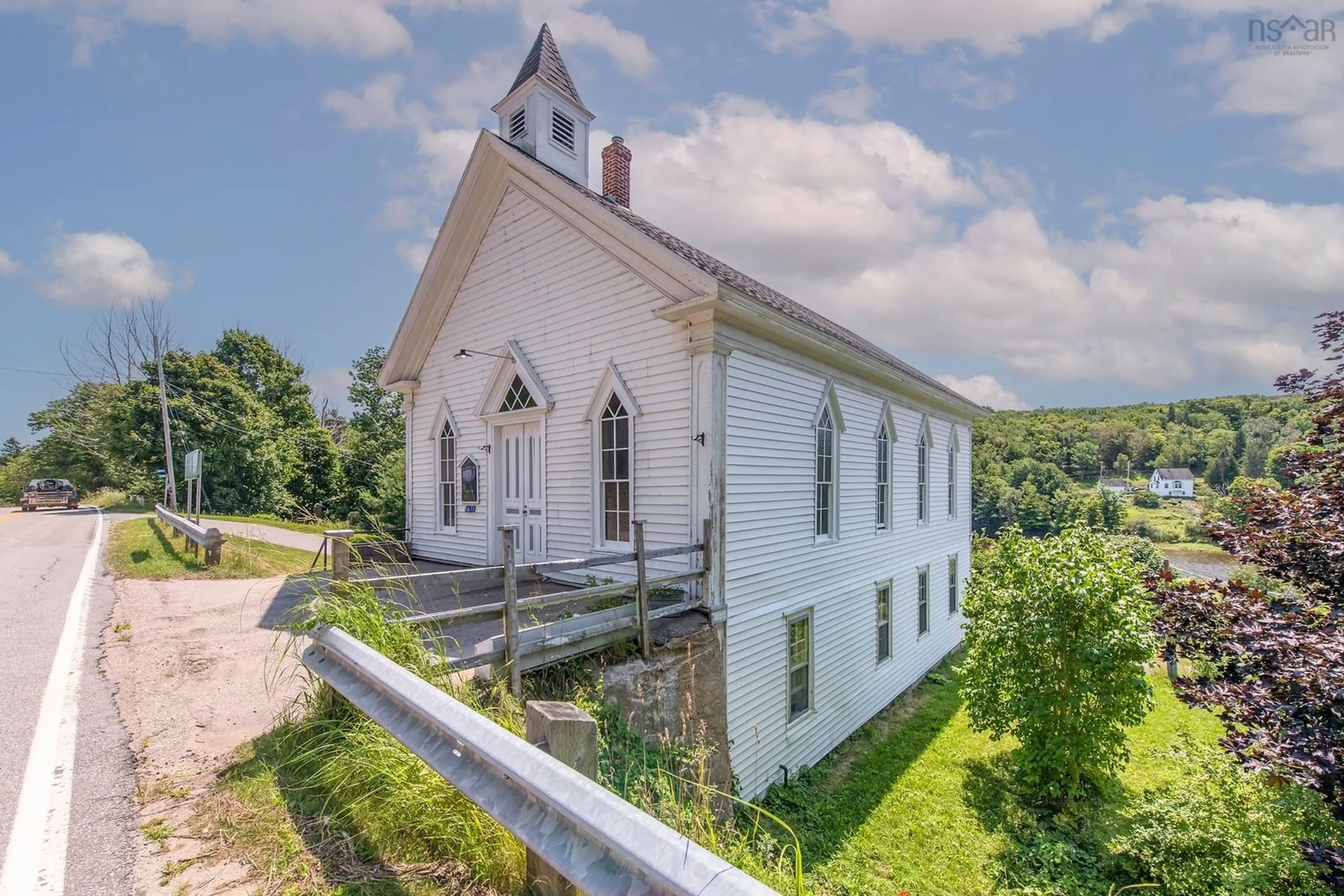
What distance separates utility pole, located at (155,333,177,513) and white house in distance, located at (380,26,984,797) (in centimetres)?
1935

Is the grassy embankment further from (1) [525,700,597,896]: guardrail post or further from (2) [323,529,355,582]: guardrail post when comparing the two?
(2) [323,529,355,582]: guardrail post

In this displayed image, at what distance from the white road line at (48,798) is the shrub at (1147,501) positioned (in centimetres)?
11703

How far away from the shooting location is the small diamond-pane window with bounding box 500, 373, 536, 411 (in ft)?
32.1

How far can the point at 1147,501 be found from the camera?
3706 inches

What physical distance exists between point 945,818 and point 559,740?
870cm

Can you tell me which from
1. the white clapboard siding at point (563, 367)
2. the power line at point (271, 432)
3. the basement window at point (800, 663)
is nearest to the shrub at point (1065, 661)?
the basement window at point (800, 663)

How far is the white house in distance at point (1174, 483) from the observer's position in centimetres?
9731

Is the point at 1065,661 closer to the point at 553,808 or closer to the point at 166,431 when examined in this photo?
the point at 553,808

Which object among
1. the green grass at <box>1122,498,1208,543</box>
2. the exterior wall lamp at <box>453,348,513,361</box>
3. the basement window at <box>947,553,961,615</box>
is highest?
the exterior wall lamp at <box>453,348,513,361</box>

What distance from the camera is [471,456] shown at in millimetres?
10953

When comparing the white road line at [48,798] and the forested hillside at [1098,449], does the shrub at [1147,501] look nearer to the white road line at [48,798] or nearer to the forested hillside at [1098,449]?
the forested hillside at [1098,449]

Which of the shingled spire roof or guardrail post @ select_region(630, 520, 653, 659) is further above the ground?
the shingled spire roof

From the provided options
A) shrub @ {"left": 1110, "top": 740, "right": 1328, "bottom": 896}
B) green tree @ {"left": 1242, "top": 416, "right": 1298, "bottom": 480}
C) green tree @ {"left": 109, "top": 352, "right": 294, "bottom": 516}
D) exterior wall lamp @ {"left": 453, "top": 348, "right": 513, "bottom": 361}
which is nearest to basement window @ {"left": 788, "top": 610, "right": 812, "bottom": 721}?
shrub @ {"left": 1110, "top": 740, "right": 1328, "bottom": 896}

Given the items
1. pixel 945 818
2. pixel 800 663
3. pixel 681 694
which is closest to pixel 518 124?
pixel 681 694
